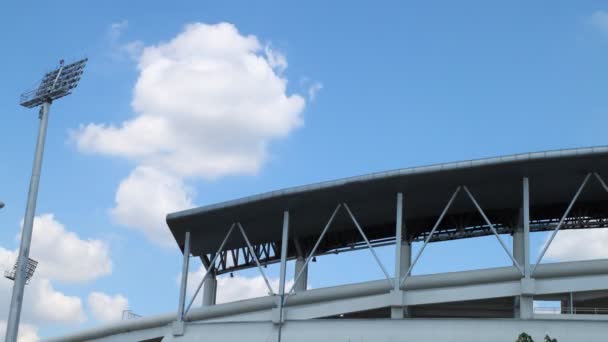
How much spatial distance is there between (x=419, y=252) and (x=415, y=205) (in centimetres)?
649

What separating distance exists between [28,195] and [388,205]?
24581 mm

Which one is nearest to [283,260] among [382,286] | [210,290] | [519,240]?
[382,286]

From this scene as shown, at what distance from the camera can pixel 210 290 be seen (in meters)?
76.1

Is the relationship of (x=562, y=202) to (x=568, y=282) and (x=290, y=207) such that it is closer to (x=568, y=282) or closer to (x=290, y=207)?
(x=568, y=282)

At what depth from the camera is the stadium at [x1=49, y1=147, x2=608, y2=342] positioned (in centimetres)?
5194

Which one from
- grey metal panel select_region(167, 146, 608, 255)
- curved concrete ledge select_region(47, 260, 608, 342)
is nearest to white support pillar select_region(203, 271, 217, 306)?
grey metal panel select_region(167, 146, 608, 255)

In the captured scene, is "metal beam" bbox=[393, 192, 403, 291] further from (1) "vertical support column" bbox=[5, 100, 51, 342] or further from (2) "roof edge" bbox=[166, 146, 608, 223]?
(1) "vertical support column" bbox=[5, 100, 51, 342]

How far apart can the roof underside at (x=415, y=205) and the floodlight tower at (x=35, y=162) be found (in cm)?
1073

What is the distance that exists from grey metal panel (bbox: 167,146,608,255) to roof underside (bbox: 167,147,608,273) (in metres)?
0.06

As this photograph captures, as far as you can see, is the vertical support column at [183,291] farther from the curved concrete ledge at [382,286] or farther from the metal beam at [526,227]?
the metal beam at [526,227]

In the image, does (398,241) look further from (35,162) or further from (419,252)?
(35,162)

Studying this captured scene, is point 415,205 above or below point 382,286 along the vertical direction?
above

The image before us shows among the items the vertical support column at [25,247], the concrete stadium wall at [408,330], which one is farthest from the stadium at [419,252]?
the vertical support column at [25,247]

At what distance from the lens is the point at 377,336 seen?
53.6 metres
